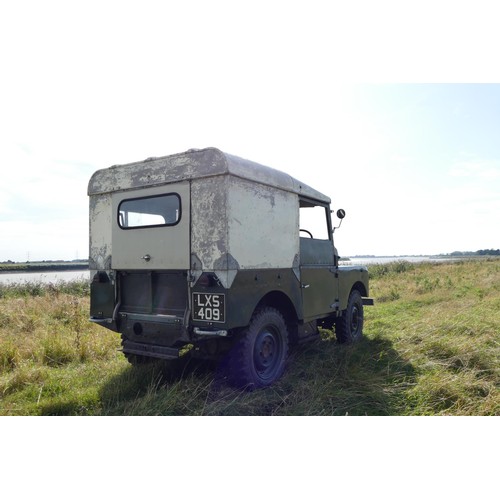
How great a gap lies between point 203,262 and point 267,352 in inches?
56.9

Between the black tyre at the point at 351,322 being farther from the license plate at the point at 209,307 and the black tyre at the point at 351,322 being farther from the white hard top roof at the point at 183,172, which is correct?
the license plate at the point at 209,307

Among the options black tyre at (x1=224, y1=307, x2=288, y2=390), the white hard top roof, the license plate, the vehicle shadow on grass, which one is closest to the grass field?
the vehicle shadow on grass

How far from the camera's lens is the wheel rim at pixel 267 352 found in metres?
4.16

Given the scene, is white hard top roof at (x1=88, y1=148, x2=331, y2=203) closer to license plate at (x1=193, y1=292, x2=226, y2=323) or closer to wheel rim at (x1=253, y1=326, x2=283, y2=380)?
license plate at (x1=193, y1=292, x2=226, y2=323)

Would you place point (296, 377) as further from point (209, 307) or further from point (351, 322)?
point (351, 322)

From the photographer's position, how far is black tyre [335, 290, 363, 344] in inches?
238

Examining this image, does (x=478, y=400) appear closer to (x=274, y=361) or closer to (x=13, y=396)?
(x=274, y=361)

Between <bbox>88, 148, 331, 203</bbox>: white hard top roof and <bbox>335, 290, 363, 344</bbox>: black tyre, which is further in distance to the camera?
<bbox>335, 290, 363, 344</bbox>: black tyre

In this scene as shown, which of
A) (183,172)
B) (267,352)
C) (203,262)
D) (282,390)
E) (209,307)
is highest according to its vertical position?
(183,172)

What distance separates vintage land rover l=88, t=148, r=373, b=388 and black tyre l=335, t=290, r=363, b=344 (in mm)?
1351

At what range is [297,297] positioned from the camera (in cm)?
473

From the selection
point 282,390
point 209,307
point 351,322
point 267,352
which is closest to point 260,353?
point 267,352

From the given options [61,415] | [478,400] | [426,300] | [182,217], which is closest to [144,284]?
[182,217]

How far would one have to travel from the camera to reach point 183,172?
3.90 metres
